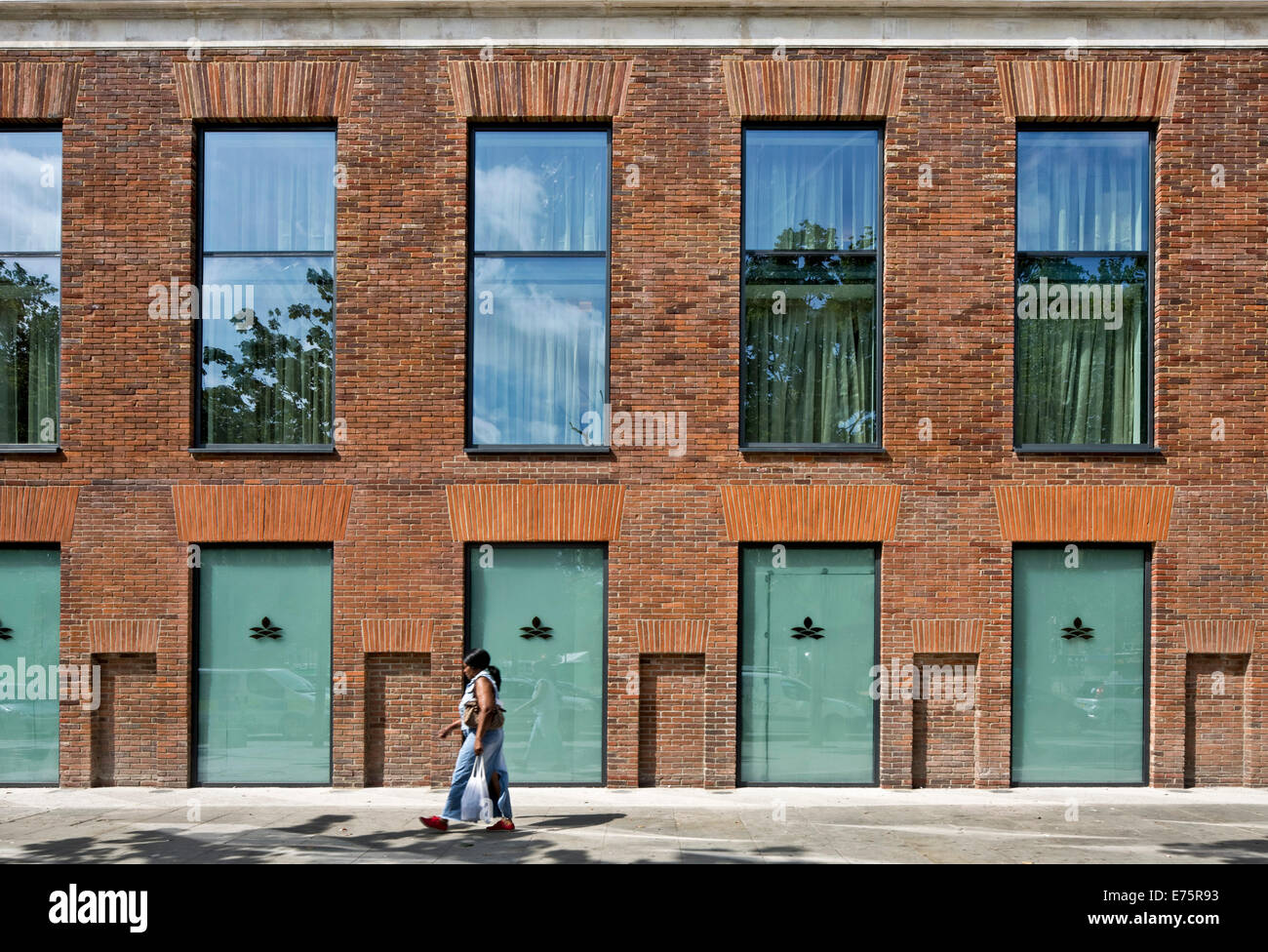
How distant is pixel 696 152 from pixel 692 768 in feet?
22.5

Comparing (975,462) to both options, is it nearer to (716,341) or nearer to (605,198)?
(716,341)

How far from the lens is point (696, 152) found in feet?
37.0

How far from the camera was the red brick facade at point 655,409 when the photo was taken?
11.1m

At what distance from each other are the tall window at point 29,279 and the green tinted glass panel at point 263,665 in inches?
109

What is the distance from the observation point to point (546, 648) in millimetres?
11211

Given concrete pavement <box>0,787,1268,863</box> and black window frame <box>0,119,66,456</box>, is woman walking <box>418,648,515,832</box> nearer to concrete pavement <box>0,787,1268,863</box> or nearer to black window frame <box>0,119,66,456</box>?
concrete pavement <box>0,787,1268,863</box>

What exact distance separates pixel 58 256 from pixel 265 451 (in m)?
3.37

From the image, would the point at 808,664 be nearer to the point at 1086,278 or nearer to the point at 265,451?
the point at 1086,278

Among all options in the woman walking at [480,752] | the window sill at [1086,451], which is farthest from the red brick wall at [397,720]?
the window sill at [1086,451]

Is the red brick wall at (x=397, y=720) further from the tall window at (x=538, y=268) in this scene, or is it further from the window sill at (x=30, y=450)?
the window sill at (x=30, y=450)

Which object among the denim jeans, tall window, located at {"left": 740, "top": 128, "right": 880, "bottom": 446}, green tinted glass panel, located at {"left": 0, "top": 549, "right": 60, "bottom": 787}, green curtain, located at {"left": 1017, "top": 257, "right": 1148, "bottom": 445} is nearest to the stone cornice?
tall window, located at {"left": 740, "top": 128, "right": 880, "bottom": 446}

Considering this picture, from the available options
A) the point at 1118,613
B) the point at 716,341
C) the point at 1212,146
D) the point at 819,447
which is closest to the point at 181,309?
the point at 716,341
